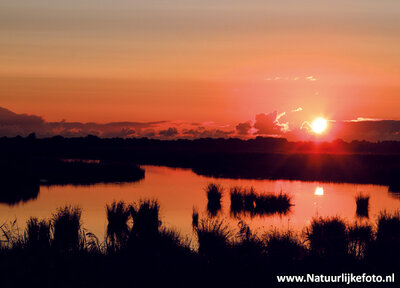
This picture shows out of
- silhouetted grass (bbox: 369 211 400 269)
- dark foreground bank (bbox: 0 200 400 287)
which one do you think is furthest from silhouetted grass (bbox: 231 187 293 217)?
dark foreground bank (bbox: 0 200 400 287)

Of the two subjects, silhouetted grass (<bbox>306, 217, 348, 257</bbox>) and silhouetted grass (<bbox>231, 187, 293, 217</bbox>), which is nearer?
silhouetted grass (<bbox>306, 217, 348, 257</bbox>)

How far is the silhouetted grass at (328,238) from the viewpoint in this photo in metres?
14.8

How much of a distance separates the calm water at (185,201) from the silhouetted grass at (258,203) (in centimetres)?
57

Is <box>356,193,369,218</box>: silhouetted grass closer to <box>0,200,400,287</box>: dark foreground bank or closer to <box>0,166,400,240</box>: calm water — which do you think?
<box>0,166,400,240</box>: calm water

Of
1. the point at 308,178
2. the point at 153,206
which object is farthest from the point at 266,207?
the point at 308,178

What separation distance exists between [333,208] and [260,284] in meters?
21.9

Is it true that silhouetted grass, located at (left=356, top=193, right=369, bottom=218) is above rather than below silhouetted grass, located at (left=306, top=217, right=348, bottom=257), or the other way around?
above

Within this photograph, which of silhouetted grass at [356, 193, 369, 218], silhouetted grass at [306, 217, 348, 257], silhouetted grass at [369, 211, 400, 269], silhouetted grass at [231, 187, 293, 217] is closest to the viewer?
silhouetted grass at [369, 211, 400, 269]

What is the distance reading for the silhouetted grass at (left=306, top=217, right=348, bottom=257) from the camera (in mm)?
14781

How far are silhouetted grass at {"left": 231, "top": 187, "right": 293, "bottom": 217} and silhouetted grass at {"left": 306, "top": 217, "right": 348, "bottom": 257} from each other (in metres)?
12.0

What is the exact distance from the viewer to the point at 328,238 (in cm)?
1641

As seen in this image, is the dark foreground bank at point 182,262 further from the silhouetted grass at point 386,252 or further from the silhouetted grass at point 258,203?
the silhouetted grass at point 258,203

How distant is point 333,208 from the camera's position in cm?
3341

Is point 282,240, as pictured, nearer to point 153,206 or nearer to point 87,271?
point 87,271
